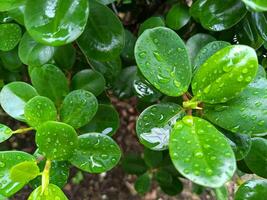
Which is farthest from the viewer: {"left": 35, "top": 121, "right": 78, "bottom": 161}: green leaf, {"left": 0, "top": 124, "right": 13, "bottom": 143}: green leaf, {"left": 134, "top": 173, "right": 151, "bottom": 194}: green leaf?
{"left": 134, "top": 173, "right": 151, "bottom": 194}: green leaf

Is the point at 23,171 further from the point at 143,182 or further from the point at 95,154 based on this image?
the point at 143,182

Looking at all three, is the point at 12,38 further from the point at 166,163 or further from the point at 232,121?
the point at 166,163

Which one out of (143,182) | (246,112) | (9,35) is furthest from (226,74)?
(143,182)

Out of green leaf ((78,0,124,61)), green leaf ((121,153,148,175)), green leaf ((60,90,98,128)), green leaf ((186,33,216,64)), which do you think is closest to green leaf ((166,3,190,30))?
green leaf ((186,33,216,64))

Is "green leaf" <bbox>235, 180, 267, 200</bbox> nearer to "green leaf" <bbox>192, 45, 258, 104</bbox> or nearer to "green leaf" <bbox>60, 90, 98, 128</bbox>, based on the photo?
"green leaf" <bbox>192, 45, 258, 104</bbox>

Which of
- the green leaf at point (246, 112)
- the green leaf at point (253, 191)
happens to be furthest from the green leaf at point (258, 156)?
the green leaf at point (246, 112)

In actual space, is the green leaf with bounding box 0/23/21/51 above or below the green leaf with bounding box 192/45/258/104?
below

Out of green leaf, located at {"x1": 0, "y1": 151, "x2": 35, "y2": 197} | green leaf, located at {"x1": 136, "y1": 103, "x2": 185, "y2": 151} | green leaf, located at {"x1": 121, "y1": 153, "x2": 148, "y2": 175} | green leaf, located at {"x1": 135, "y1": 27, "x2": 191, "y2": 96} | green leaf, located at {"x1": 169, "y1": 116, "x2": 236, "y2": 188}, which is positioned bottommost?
green leaf, located at {"x1": 121, "y1": 153, "x2": 148, "y2": 175}

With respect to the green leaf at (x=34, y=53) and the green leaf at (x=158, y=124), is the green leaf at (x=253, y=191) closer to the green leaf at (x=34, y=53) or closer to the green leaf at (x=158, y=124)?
the green leaf at (x=158, y=124)
